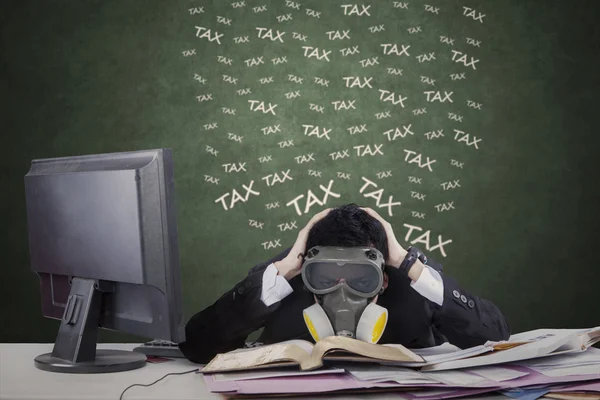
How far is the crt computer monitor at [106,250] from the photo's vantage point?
1504 mm

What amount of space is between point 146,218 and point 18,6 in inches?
115

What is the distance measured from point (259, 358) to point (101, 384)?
12.9 inches

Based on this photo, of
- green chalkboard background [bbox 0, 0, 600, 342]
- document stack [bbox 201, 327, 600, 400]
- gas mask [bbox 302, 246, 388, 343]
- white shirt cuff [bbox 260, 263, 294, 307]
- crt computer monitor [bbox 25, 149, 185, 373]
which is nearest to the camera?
document stack [bbox 201, 327, 600, 400]

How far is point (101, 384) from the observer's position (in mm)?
1413

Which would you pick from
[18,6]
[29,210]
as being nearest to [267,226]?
[18,6]

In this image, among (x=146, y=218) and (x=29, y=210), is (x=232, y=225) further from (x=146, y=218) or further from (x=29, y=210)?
(x=146, y=218)

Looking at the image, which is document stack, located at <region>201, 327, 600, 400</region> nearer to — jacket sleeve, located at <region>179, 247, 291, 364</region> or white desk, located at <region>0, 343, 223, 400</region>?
white desk, located at <region>0, 343, 223, 400</region>

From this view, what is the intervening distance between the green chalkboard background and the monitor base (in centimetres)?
219

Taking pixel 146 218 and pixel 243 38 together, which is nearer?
pixel 146 218

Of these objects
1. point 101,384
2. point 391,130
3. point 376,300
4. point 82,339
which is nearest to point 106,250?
point 82,339

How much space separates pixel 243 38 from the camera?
12.8 ft

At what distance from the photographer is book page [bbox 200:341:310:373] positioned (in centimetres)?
131

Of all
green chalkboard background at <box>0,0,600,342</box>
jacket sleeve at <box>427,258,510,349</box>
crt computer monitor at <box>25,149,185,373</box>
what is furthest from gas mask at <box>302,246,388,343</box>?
green chalkboard background at <box>0,0,600,342</box>

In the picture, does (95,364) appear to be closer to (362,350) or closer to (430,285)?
(362,350)
